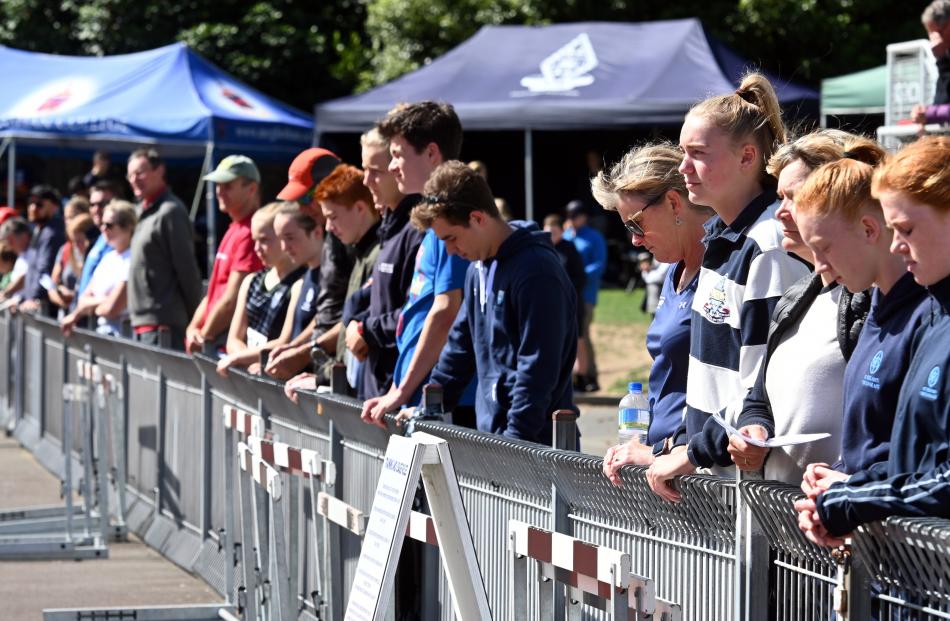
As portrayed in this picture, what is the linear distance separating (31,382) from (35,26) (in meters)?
24.7

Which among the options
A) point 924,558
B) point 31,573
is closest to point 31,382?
point 31,573

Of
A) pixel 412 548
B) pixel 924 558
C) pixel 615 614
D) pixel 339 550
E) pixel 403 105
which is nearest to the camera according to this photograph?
pixel 924 558

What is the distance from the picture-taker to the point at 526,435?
5246 millimetres

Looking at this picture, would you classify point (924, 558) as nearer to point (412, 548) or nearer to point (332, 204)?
point (412, 548)

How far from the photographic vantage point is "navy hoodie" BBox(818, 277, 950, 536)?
284cm

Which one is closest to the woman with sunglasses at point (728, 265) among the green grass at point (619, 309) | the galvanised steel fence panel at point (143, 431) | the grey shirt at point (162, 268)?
the galvanised steel fence panel at point (143, 431)

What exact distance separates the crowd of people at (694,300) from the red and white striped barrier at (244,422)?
0.68ft

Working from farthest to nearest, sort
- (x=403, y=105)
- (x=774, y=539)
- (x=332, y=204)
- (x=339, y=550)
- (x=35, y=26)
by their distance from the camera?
(x=35, y=26), (x=332, y=204), (x=403, y=105), (x=339, y=550), (x=774, y=539)

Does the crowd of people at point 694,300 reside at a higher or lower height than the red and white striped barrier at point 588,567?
higher

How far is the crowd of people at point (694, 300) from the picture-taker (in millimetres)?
3039

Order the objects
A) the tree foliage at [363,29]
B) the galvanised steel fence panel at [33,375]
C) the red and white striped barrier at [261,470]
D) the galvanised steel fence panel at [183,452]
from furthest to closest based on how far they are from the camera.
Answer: the tree foliage at [363,29] < the galvanised steel fence panel at [33,375] < the galvanised steel fence panel at [183,452] < the red and white striped barrier at [261,470]

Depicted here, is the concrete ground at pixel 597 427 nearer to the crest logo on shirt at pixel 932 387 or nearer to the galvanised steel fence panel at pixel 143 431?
the galvanised steel fence panel at pixel 143 431

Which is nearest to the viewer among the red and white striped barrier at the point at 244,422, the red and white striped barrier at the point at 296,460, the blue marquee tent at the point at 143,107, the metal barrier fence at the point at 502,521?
the metal barrier fence at the point at 502,521

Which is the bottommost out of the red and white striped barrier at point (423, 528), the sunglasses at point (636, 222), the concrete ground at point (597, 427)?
the concrete ground at point (597, 427)
